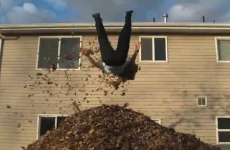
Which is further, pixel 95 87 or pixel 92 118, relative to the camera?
pixel 95 87

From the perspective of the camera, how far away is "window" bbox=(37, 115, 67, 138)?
1112 centimetres

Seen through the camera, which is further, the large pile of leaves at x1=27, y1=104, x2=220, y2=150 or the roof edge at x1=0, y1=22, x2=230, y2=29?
the roof edge at x1=0, y1=22, x2=230, y2=29

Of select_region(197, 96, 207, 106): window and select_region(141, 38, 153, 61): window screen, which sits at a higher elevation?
select_region(141, 38, 153, 61): window screen

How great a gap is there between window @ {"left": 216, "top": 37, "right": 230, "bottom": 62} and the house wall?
0.18 m

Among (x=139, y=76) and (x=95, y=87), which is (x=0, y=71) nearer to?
(x=95, y=87)

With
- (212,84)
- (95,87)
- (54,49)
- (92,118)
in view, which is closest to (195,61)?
(212,84)

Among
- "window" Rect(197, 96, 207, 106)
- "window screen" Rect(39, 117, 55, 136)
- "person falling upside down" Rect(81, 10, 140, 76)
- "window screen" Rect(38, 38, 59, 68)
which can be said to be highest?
"window screen" Rect(38, 38, 59, 68)

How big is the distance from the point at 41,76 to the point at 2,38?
2.02 metres

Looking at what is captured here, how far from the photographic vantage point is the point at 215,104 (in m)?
11.0

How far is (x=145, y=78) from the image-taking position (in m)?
11.2

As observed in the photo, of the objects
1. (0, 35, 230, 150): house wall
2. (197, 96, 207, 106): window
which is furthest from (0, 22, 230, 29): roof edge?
(197, 96, 207, 106): window

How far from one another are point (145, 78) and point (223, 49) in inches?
115

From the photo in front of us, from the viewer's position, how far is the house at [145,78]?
11.0 meters

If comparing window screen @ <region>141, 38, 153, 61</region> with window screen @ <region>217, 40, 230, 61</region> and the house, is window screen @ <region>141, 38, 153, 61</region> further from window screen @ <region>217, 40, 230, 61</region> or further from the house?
window screen @ <region>217, 40, 230, 61</region>
